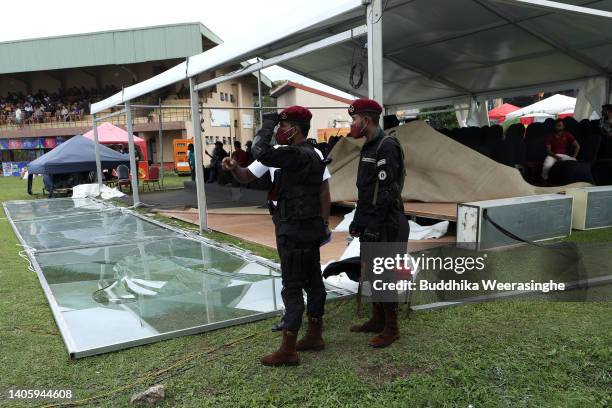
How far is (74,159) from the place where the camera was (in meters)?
13.9

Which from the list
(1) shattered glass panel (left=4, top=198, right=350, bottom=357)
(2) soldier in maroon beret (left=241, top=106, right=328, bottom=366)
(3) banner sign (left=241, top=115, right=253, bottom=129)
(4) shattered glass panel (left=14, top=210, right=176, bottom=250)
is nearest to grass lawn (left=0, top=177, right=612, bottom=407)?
(1) shattered glass panel (left=4, top=198, right=350, bottom=357)

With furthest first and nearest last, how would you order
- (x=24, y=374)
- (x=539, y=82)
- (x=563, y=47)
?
1. (x=539, y=82)
2. (x=563, y=47)
3. (x=24, y=374)

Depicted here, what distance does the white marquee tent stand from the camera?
16.2ft

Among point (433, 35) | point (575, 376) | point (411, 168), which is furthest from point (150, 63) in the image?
point (575, 376)

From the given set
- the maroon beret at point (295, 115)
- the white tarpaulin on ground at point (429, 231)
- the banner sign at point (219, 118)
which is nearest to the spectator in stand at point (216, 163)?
the white tarpaulin on ground at point (429, 231)

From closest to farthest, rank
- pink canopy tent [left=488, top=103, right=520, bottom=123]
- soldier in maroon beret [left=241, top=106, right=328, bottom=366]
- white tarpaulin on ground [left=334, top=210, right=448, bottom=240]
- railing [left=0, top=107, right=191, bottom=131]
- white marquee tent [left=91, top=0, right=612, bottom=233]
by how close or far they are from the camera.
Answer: soldier in maroon beret [left=241, top=106, right=328, bottom=366]
white marquee tent [left=91, top=0, right=612, bottom=233]
white tarpaulin on ground [left=334, top=210, right=448, bottom=240]
pink canopy tent [left=488, top=103, right=520, bottom=123]
railing [left=0, top=107, right=191, bottom=131]

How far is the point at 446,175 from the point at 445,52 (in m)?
5.41

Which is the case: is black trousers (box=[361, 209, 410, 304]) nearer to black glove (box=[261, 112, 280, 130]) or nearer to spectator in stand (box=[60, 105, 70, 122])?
black glove (box=[261, 112, 280, 130])

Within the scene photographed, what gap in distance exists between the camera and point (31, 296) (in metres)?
4.28

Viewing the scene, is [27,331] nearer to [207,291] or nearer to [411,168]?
[207,291]

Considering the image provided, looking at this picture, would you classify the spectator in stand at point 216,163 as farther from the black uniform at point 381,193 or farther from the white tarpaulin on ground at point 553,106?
the white tarpaulin on ground at point 553,106

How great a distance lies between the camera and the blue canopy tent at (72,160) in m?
13.4

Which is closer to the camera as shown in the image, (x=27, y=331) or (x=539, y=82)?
(x=27, y=331)

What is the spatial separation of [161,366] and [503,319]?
241 centimetres
